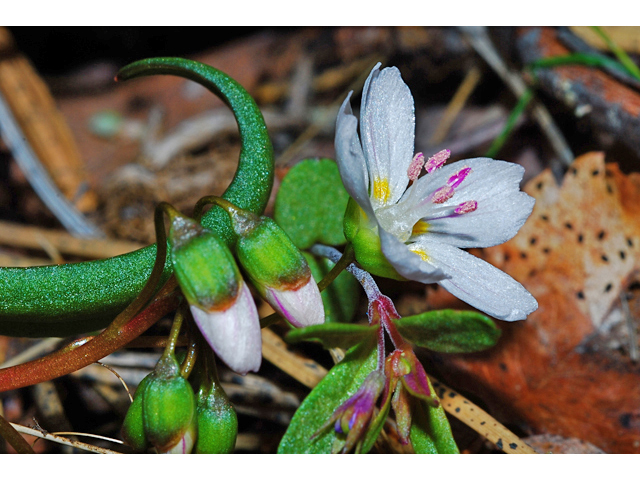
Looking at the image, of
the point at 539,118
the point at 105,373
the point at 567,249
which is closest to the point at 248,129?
the point at 105,373

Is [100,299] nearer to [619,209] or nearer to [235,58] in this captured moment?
[619,209]

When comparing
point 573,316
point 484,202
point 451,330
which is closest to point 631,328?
point 573,316

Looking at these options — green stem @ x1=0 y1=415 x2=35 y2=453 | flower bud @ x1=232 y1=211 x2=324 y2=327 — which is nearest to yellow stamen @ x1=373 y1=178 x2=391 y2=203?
flower bud @ x1=232 y1=211 x2=324 y2=327

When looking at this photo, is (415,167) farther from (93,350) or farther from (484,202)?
(93,350)

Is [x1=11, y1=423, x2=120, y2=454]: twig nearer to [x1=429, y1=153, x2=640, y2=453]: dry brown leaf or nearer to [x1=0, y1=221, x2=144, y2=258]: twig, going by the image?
[x1=0, y1=221, x2=144, y2=258]: twig

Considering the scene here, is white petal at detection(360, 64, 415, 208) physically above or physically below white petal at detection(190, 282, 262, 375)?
above
